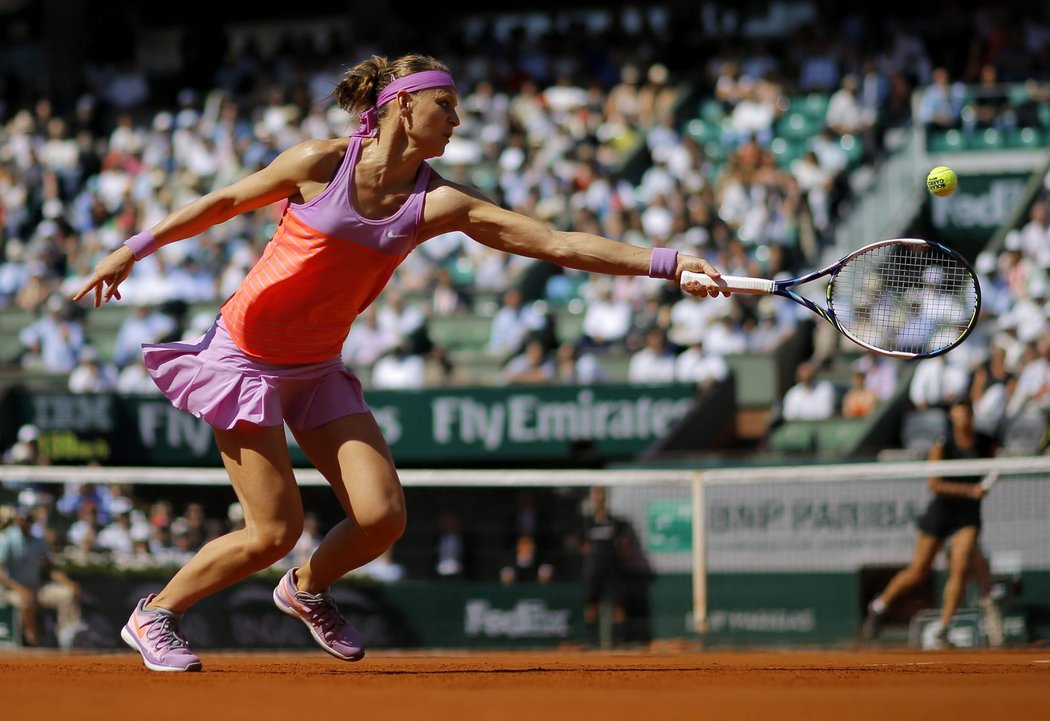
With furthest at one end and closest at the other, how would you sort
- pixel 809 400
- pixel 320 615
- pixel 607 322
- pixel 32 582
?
pixel 607 322 → pixel 809 400 → pixel 32 582 → pixel 320 615

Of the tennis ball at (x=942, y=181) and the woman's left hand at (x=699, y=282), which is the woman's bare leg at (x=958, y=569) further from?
the woman's left hand at (x=699, y=282)

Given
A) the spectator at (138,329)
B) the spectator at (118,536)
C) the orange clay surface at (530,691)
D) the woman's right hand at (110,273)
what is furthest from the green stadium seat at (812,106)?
the woman's right hand at (110,273)

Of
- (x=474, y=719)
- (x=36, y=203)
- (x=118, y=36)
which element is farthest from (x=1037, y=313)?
(x=118, y=36)

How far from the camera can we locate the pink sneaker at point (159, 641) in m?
6.68

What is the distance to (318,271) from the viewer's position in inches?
251

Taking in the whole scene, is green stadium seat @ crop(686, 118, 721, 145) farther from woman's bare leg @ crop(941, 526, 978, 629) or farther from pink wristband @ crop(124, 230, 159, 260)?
pink wristband @ crop(124, 230, 159, 260)

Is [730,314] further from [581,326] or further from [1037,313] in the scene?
[1037,313]

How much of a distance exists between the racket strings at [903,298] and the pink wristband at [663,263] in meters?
1.00

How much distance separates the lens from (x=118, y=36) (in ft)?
85.4

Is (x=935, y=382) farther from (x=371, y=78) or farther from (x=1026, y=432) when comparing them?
(x=371, y=78)

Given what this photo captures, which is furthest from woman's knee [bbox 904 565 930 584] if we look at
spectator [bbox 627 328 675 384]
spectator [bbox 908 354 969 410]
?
spectator [bbox 627 328 675 384]

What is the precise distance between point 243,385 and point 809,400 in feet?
32.0

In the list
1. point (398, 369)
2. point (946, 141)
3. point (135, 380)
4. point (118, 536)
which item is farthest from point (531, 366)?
point (946, 141)

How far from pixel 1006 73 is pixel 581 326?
21.1 feet
